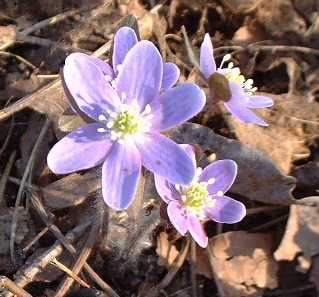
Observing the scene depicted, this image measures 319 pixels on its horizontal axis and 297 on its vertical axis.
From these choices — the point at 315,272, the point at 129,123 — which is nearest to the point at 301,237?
the point at 315,272

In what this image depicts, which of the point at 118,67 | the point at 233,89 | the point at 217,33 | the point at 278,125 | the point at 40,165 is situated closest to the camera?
the point at 118,67

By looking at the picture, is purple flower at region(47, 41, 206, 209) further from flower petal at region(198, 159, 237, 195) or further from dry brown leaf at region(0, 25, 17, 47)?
dry brown leaf at region(0, 25, 17, 47)

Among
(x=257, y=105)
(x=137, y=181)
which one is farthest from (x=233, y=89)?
(x=137, y=181)

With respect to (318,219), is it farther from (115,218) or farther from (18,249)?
(18,249)

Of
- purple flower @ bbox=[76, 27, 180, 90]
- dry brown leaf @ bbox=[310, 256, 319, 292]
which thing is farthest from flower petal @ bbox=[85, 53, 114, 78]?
dry brown leaf @ bbox=[310, 256, 319, 292]

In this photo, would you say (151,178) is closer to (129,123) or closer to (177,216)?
(177,216)

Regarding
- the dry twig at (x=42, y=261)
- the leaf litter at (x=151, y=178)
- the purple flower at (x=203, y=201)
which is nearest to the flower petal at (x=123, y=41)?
the leaf litter at (x=151, y=178)
